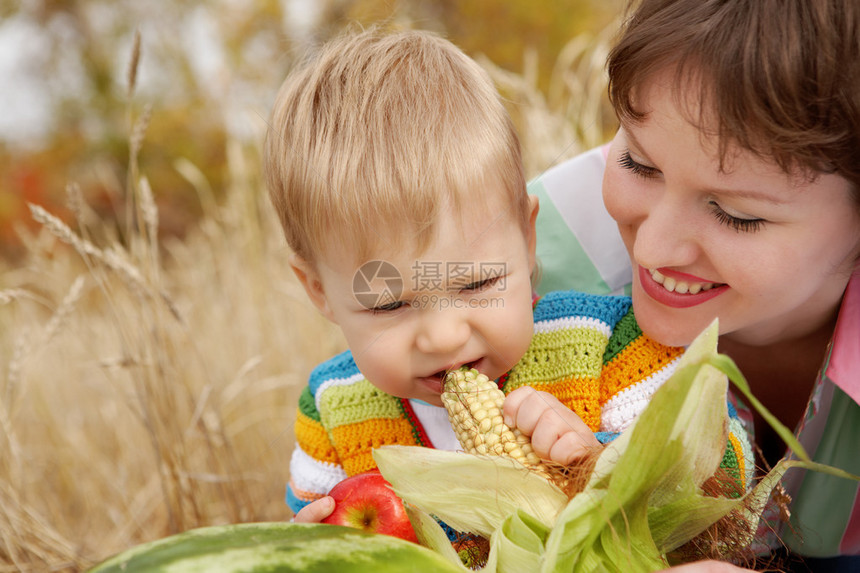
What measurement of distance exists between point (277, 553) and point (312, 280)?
0.66m

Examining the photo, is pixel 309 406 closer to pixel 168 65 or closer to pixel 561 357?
pixel 561 357

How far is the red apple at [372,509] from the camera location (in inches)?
46.9

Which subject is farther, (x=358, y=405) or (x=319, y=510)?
(x=358, y=405)

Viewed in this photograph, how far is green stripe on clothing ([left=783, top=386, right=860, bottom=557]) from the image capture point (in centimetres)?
148

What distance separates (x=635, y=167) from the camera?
1295 millimetres

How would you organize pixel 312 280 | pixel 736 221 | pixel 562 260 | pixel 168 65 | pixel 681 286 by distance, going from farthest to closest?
pixel 168 65
pixel 562 260
pixel 312 280
pixel 681 286
pixel 736 221

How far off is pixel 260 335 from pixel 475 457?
6.74 ft

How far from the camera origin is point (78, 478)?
268 centimetres

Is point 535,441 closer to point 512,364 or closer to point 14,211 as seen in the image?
point 512,364

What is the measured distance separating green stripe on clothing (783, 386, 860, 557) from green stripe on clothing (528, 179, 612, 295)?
1.77ft

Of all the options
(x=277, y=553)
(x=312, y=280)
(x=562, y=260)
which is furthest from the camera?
(x=562, y=260)

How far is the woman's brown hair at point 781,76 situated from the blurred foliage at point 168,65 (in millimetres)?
3039

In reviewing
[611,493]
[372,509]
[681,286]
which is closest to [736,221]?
[681,286]

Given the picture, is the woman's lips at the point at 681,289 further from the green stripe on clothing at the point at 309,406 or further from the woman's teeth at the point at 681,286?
the green stripe on clothing at the point at 309,406
